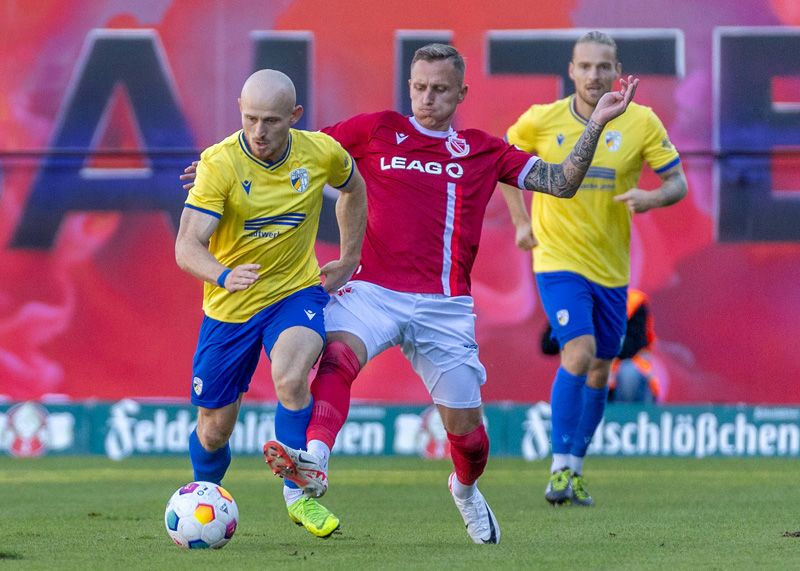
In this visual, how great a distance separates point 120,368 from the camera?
15875 millimetres

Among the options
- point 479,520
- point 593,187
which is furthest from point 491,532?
point 593,187

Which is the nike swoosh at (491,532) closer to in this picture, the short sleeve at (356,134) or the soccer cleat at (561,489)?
the short sleeve at (356,134)

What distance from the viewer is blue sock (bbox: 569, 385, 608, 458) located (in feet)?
30.3

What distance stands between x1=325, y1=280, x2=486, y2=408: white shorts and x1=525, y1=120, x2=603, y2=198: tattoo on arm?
672 mm

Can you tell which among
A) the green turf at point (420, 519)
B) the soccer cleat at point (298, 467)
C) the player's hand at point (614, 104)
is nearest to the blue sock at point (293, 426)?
the green turf at point (420, 519)

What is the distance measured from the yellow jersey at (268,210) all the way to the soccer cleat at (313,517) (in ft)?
3.08

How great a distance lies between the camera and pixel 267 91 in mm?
6688

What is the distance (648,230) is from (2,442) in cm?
647

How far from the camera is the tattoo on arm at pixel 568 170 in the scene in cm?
691

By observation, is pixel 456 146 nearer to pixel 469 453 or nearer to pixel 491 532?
pixel 469 453

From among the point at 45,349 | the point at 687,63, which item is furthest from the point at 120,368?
the point at 687,63

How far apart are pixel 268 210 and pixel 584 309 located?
2.77 metres

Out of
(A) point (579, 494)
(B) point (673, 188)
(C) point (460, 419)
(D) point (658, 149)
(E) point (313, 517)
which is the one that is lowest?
(A) point (579, 494)

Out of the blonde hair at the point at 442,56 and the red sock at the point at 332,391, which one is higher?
the blonde hair at the point at 442,56
